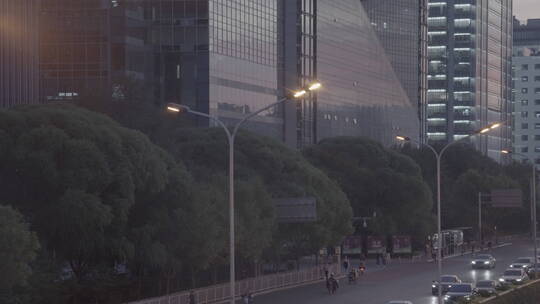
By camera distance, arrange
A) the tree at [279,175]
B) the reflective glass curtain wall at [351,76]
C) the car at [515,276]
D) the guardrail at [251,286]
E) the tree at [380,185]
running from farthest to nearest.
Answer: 1. the reflective glass curtain wall at [351,76]
2. the tree at [380,185]
3. the tree at [279,175]
4. the car at [515,276]
5. the guardrail at [251,286]

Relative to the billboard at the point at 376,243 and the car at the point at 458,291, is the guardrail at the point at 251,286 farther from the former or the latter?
the billboard at the point at 376,243

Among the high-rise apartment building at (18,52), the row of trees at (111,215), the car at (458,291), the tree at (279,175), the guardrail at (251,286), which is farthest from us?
the high-rise apartment building at (18,52)

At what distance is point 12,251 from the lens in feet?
169

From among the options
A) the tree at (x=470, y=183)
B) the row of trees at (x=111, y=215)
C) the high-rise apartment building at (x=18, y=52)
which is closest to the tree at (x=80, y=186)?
the row of trees at (x=111, y=215)

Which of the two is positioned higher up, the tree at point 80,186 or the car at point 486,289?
the tree at point 80,186

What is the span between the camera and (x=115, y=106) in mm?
114750

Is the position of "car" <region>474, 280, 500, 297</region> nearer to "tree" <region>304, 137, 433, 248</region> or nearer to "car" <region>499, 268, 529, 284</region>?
"car" <region>499, 268, 529, 284</region>

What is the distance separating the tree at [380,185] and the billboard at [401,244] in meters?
0.71

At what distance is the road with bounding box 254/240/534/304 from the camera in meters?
76.9

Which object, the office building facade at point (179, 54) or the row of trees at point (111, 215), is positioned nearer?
Answer: the row of trees at point (111, 215)

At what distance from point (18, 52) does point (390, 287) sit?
121 feet

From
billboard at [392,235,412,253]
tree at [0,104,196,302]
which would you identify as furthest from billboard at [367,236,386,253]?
tree at [0,104,196,302]

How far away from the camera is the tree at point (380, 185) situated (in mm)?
123375

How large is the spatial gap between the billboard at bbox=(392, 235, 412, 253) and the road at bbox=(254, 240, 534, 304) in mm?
4529
